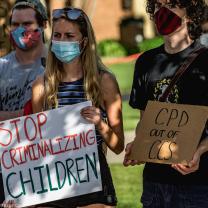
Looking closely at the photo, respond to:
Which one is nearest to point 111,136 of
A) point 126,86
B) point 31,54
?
point 31,54

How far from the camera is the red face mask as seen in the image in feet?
14.6

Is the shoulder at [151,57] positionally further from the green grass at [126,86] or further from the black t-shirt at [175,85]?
the green grass at [126,86]

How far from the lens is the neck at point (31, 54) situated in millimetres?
5410

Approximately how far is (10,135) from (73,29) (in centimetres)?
77

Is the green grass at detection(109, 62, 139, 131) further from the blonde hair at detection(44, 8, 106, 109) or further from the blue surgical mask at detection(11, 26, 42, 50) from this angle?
the blonde hair at detection(44, 8, 106, 109)

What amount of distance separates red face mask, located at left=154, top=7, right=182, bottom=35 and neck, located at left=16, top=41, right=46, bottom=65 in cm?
121

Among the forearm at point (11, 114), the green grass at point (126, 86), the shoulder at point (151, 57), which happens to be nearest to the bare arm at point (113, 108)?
the shoulder at point (151, 57)

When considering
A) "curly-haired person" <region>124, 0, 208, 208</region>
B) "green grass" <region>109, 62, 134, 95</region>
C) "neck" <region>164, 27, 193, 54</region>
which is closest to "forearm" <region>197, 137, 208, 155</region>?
"curly-haired person" <region>124, 0, 208, 208</region>

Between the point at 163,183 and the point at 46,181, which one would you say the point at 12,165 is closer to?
the point at 46,181

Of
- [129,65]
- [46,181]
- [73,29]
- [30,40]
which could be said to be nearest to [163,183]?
[46,181]

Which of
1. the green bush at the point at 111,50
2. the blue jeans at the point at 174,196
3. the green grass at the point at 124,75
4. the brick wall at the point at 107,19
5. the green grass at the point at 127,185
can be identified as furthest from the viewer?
the brick wall at the point at 107,19

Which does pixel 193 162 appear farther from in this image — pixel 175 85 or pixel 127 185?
pixel 127 185

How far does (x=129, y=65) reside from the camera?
29719 mm

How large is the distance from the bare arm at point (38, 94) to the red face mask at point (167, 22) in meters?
0.85
